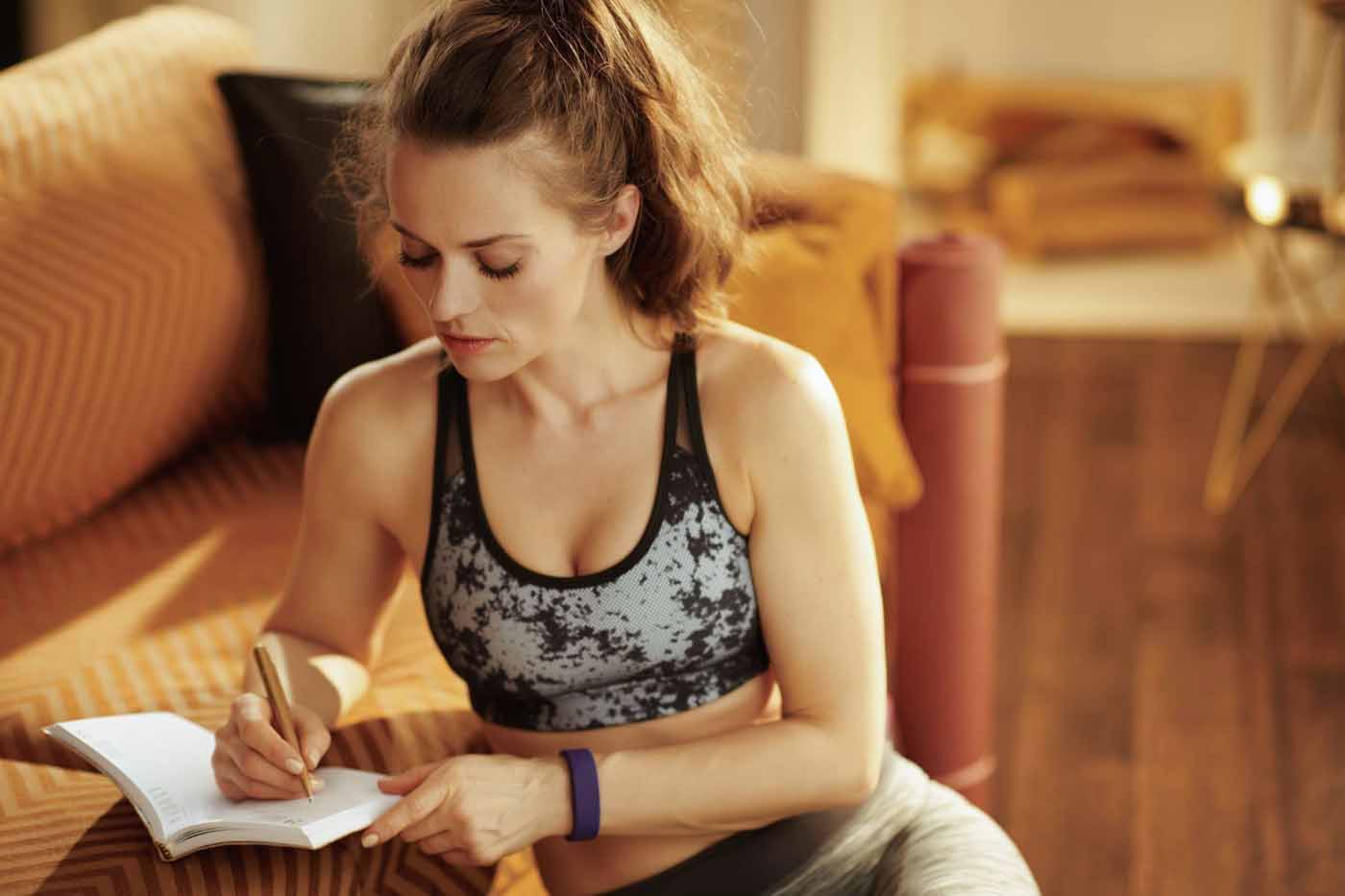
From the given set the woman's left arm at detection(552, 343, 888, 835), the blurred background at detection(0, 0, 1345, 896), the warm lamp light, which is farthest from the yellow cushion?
the warm lamp light

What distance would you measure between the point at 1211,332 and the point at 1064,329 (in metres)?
0.39

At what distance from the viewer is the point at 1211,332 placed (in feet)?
14.5

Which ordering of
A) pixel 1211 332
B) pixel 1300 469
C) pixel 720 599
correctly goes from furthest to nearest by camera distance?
pixel 1211 332
pixel 1300 469
pixel 720 599

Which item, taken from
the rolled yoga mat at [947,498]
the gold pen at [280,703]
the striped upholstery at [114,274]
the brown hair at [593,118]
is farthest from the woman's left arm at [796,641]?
the striped upholstery at [114,274]

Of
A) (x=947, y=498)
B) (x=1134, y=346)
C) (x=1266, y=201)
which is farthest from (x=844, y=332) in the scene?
(x=1134, y=346)

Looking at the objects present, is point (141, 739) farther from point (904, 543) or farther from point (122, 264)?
point (904, 543)

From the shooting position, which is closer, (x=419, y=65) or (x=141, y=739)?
(x=419, y=65)

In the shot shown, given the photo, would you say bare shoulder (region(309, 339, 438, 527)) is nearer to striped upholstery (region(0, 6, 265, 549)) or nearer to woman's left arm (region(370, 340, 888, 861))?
woman's left arm (region(370, 340, 888, 861))

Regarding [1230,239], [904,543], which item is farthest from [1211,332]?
[904,543]

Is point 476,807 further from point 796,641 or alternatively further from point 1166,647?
point 1166,647

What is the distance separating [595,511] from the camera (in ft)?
4.51

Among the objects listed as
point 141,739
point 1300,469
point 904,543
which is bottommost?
point 1300,469

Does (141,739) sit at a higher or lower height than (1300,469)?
higher

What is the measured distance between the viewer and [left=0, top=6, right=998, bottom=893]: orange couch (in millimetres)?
1766
